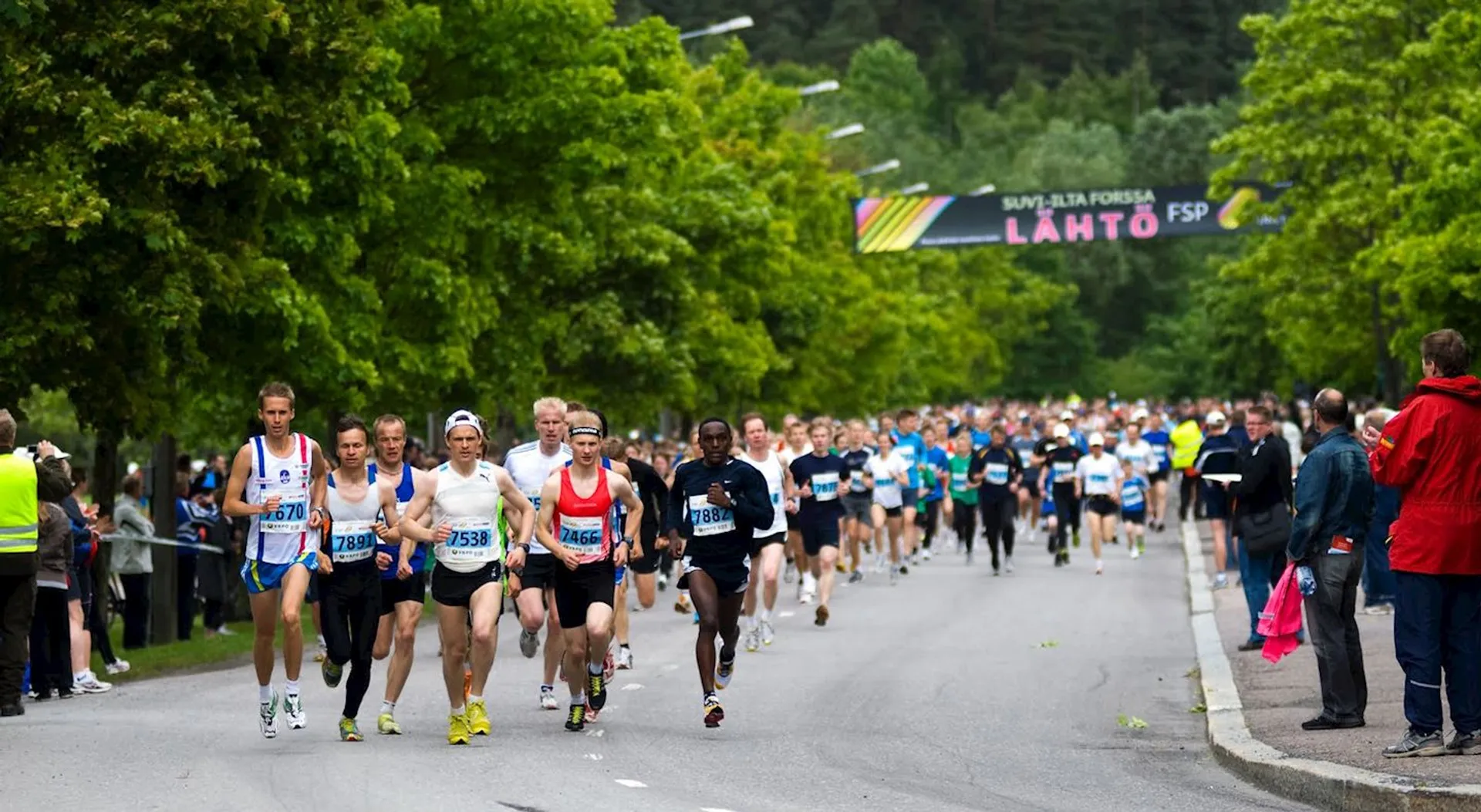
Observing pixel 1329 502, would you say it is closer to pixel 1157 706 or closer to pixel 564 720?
pixel 1157 706

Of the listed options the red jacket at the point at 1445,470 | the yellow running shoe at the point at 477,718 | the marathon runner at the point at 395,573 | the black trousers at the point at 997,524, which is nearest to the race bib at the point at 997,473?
the black trousers at the point at 997,524

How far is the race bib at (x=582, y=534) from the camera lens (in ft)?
→ 47.1

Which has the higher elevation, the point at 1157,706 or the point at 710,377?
the point at 710,377

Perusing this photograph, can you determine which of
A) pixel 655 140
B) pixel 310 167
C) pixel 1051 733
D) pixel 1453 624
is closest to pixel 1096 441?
pixel 655 140

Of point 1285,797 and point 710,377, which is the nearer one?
point 1285,797

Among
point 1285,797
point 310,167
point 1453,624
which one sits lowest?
point 1285,797

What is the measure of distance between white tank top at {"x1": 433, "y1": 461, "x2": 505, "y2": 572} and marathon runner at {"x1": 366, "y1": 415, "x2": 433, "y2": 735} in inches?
4.7

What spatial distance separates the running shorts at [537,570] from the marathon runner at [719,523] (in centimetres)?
80

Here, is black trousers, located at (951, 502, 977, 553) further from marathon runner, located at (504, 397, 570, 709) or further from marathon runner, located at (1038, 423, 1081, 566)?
marathon runner, located at (504, 397, 570, 709)

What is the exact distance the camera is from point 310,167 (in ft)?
79.1

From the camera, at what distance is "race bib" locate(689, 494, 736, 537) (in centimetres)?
1491

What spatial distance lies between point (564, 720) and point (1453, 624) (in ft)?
17.1

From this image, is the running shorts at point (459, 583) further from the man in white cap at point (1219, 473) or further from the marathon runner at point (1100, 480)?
the marathon runner at point (1100, 480)

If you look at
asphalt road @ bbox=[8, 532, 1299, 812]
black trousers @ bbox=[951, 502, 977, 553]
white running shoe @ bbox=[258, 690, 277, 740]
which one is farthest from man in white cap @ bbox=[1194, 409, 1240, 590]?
white running shoe @ bbox=[258, 690, 277, 740]
